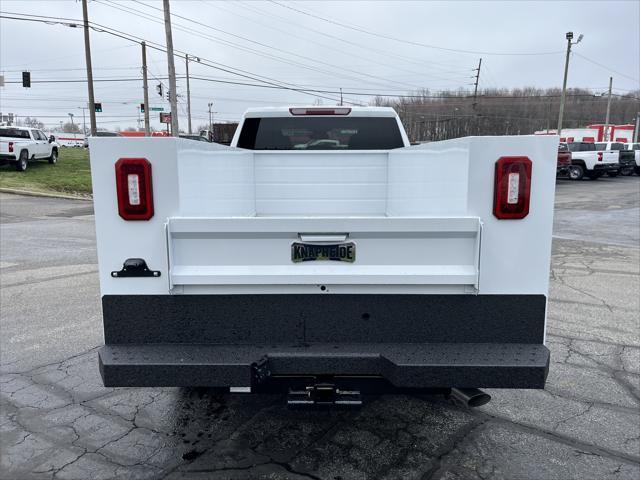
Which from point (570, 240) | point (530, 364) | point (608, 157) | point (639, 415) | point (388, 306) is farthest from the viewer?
point (608, 157)

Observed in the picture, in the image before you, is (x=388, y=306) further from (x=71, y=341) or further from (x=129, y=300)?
(x=71, y=341)

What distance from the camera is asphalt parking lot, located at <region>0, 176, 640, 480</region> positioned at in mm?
3094

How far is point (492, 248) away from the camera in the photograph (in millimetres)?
2742

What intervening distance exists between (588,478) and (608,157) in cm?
3127

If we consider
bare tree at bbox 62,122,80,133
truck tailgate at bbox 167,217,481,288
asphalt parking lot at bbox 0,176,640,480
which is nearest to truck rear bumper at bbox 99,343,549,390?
truck tailgate at bbox 167,217,481,288

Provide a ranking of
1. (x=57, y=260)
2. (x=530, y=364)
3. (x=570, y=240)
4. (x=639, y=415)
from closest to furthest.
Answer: (x=530, y=364)
(x=639, y=415)
(x=57, y=260)
(x=570, y=240)

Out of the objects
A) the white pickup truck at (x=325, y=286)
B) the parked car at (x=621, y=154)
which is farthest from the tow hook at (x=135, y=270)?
the parked car at (x=621, y=154)

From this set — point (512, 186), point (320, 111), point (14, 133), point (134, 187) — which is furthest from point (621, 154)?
point (134, 187)

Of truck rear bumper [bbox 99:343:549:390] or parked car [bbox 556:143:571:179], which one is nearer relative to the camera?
truck rear bumper [bbox 99:343:549:390]

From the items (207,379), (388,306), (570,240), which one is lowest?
(570,240)

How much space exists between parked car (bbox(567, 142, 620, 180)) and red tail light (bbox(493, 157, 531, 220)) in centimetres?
3066

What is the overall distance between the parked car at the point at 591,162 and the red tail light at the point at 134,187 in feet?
104

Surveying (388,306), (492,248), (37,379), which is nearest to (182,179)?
(388,306)

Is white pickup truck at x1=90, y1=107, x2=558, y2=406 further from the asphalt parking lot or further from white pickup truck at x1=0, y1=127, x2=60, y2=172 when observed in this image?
white pickup truck at x1=0, y1=127, x2=60, y2=172
